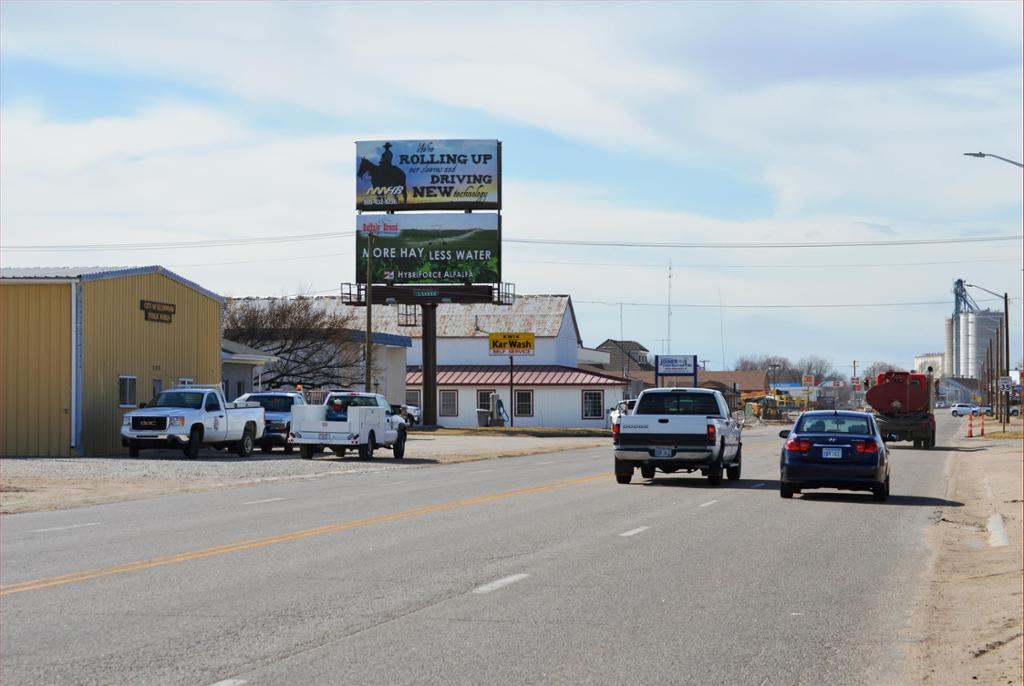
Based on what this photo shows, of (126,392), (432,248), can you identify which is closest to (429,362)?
(432,248)

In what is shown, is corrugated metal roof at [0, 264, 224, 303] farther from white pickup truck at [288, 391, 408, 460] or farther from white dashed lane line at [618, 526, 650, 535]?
white dashed lane line at [618, 526, 650, 535]

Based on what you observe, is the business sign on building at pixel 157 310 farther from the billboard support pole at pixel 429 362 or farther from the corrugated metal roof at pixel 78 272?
the billboard support pole at pixel 429 362

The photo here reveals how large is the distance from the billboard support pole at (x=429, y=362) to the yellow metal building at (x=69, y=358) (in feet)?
83.7

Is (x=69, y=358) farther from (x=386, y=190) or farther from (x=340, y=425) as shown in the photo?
(x=386, y=190)

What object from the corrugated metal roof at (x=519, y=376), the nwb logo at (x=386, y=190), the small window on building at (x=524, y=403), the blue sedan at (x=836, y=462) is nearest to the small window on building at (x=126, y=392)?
the nwb logo at (x=386, y=190)

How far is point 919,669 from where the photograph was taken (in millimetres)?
8531

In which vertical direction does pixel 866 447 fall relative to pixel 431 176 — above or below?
below

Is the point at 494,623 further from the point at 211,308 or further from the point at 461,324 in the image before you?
the point at 461,324

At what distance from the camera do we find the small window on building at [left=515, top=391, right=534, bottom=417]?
8275 cm

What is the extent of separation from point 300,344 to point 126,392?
27.0 metres

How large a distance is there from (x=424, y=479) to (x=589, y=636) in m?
19.5

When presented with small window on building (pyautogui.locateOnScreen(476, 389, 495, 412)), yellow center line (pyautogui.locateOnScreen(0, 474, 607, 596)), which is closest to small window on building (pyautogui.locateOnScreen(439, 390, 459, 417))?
small window on building (pyautogui.locateOnScreen(476, 389, 495, 412))

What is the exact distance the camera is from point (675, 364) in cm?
9438

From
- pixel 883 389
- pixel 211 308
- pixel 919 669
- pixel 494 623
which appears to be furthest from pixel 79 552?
pixel 883 389
